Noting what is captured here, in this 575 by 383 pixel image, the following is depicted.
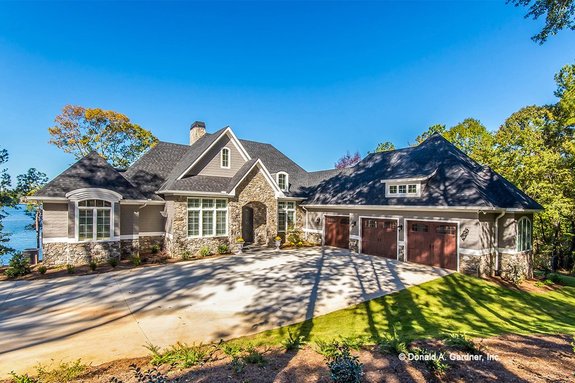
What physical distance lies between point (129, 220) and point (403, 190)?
1616 cm

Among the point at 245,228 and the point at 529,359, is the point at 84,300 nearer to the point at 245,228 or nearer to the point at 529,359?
the point at 529,359

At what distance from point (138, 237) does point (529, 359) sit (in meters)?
17.3

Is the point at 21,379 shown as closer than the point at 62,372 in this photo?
Yes

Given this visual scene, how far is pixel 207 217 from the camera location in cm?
1722

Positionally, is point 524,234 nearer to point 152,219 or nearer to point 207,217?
point 207,217

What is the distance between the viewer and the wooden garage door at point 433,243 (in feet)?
45.7

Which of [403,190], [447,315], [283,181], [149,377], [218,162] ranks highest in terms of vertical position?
[218,162]

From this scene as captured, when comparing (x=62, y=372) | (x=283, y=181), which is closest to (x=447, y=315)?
(x=62, y=372)

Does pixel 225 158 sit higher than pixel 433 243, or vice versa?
pixel 225 158

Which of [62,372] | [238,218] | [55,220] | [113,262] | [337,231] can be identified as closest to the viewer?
[62,372]

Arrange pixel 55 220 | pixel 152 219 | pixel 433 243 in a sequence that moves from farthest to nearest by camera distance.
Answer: pixel 152 219 → pixel 433 243 → pixel 55 220

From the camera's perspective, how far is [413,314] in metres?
8.56

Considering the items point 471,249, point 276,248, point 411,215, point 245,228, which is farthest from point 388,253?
point 245,228

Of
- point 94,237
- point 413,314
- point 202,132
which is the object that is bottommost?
point 413,314
